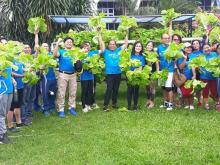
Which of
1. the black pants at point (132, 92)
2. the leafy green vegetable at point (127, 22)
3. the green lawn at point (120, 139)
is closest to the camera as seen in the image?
the green lawn at point (120, 139)

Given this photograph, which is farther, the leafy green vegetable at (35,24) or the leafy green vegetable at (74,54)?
the leafy green vegetable at (35,24)

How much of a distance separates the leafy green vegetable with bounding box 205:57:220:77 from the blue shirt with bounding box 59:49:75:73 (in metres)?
3.04

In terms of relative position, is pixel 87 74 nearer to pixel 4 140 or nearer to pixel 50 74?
pixel 50 74

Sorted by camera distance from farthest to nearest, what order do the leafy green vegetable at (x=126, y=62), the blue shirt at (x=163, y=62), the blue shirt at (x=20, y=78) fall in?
the blue shirt at (x=163, y=62) → the leafy green vegetable at (x=126, y=62) → the blue shirt at (x=20, y=78)

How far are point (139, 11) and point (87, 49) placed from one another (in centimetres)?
1233

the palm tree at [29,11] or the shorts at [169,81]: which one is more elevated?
the palm tree at [29,11]

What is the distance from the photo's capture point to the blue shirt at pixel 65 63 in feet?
33.3

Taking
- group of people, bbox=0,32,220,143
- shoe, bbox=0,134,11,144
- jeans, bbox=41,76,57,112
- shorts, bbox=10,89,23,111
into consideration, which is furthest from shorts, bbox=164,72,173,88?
shoe, bbox=0,134,11,144

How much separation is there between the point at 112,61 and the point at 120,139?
2.90 metres

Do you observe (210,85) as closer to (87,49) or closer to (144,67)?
(144,67)

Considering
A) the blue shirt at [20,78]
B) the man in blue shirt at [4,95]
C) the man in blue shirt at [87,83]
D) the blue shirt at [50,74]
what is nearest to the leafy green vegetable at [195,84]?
the man in blue shirt at [87,83]

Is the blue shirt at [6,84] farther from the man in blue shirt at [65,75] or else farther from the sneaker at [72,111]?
the sneaker at [72,111]

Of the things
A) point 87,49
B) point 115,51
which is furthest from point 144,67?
point 87,49

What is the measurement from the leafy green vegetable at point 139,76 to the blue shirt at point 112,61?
42 cm
